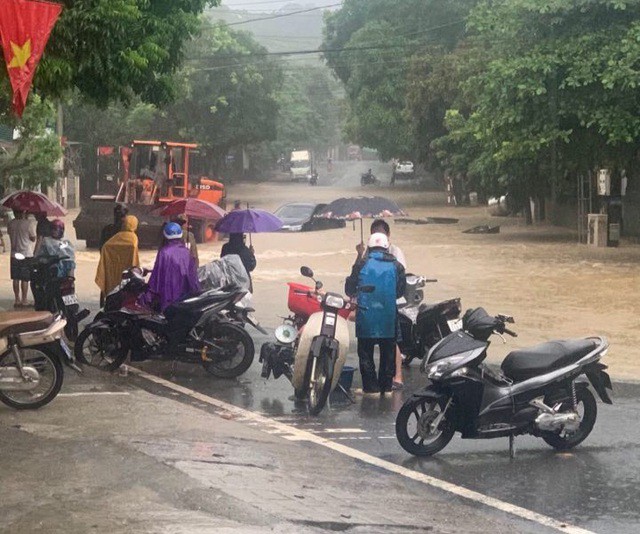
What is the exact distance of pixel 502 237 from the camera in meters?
38.2

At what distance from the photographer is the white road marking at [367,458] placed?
757 centimetres

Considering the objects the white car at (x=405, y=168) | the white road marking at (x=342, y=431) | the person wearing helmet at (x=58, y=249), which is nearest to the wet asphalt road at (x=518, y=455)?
the white road marking at (x=342, y=431)

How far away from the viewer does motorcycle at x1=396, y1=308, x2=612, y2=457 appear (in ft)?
30.5

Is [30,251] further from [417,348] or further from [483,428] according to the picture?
[483,428]

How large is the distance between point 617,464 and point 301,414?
A: 3111mm

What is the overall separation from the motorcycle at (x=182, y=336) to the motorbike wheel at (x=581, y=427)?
4.24 metres

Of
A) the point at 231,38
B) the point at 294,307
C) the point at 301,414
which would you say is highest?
the point at 231,38

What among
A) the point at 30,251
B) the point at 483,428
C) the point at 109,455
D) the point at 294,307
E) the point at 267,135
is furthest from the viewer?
the point at 267,135

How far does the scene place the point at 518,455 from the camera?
9.45 meters

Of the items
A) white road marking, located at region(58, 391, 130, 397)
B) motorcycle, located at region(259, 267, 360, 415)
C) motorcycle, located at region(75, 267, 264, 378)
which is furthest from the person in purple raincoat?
motorcycle, located at region(259, 267, 360, 415)

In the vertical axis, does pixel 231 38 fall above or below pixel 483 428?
above

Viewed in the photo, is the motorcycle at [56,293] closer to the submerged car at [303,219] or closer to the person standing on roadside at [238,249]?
the person standing on roadside at [238,249]

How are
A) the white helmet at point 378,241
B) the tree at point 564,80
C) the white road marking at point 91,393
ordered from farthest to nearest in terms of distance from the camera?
the tree at point 564,80, the white helmet at point 378,241, the white road marking at point 91,393

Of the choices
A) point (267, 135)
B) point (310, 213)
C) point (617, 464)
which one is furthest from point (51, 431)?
point (267, 135)
